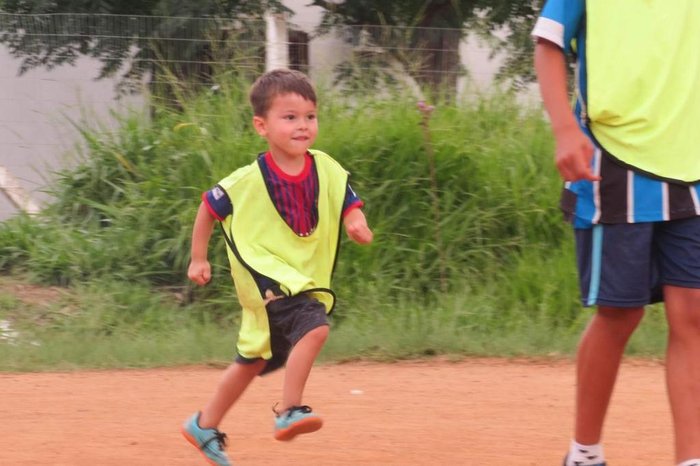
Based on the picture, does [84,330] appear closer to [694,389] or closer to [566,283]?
[566,283]

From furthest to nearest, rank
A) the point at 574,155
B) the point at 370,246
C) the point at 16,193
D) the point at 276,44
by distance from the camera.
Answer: the point at 276,44 < the point at 16,193 < the point at 370,246 < the point at 574,155

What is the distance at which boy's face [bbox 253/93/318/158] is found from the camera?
3.79 metres

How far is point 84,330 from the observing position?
6758mm

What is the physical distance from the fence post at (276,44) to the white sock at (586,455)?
510cm

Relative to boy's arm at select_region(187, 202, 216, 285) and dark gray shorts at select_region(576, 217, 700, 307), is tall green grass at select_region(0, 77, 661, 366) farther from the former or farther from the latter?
dark gray shorts at select_region(576, 217, 700, 307)

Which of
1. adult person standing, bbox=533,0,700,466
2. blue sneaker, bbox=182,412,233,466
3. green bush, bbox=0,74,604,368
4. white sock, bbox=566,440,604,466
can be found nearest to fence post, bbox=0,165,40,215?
green bush, bbox=0,74,604,368

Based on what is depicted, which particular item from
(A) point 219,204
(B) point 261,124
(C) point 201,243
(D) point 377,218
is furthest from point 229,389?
(D) point 377,218

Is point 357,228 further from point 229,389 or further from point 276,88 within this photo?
A: point 229,389

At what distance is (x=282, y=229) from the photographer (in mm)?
3811

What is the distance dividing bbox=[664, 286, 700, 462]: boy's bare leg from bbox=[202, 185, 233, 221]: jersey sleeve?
58.3 inches

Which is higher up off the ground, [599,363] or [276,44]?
[276,44]

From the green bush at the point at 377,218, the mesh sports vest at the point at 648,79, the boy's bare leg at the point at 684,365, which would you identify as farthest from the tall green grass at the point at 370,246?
the mesh sports vest at the point at 648,79

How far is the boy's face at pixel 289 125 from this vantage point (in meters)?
3.79

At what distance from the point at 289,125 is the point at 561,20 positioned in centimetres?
100
